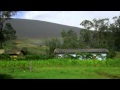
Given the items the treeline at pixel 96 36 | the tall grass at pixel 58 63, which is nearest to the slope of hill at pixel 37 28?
the treeline at pixel 96 36

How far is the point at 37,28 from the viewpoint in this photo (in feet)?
302

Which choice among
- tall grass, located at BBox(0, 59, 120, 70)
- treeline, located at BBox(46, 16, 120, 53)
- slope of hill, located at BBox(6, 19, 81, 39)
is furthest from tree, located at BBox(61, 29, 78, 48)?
tall grass, located at BBox(0, 59, 120, 70)

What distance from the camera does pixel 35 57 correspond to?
106ft

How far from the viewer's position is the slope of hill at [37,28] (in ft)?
276

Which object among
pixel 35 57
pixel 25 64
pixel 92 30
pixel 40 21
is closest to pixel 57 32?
pixel 40 21

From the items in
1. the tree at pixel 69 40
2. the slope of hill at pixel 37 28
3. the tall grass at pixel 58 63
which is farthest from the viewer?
the slope of hill at pixel 37 28

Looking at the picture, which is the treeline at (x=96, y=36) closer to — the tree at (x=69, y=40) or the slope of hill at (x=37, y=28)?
the tree at (x=69, y=40)

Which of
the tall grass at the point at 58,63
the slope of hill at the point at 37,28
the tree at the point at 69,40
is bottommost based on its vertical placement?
the tall grass at the point at 58,63

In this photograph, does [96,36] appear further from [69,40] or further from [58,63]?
[58,63]

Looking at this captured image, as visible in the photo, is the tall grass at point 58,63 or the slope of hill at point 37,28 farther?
the slope of hill at point 37,28

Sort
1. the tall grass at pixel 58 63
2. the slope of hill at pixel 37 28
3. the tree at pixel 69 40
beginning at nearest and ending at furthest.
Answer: the tall grass at pixel 58 63 → the tree at pixel 69 40 → the slope of hill at pixel 37 28

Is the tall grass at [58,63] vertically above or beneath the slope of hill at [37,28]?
beneath
